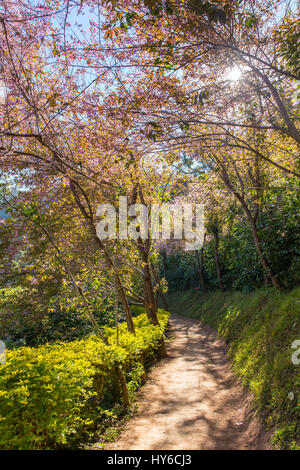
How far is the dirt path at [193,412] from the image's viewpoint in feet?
14.9

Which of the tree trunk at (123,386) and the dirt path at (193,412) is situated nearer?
the dirt path at (193,412)

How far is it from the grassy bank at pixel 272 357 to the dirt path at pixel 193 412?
33cm

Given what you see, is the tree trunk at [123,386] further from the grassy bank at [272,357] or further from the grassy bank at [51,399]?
the grassy bank at [272,357]

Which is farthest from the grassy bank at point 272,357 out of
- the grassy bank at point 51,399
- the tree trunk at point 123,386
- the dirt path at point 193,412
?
the grassy bank at point 51,399

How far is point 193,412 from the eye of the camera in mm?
5656

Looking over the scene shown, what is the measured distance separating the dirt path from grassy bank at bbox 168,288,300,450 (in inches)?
13.0

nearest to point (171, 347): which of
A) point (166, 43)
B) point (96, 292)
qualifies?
point (96, 292)

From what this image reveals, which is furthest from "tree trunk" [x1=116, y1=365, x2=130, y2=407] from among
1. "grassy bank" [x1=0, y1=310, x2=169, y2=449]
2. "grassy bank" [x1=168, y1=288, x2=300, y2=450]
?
"grassy bank" [x1=168, y1=288, x2=300, y2=450]

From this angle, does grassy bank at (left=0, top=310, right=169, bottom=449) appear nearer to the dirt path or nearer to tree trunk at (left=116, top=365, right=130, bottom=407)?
tree trunk at (left=116, top=365, right=130, bottom=407)

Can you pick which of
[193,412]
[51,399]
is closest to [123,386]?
[193,412]

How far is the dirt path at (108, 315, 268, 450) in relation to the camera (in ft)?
14.9

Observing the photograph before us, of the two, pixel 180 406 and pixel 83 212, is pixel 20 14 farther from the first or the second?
pixel 180 406
